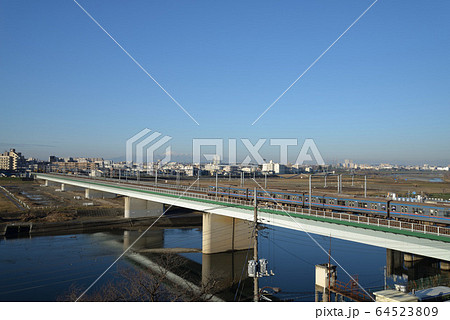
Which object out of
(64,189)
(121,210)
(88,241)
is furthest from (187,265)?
(64,189)

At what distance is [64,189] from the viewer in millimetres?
85250

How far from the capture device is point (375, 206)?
24.4 m

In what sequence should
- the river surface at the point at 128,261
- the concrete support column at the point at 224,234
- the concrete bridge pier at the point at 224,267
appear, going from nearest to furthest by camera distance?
the river surface at the point at 128,261, the concrete bridge pier at the point at 224,267, the concrete support column at the point at 224,234

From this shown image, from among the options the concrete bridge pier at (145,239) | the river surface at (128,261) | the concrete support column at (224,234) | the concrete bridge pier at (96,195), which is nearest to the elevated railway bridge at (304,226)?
the concrete support column at (224,234)

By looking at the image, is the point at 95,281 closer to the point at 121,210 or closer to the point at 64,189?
the point at 121,210

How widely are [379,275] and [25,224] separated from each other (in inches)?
1470

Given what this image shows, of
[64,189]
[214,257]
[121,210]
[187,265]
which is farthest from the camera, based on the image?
[64,189]

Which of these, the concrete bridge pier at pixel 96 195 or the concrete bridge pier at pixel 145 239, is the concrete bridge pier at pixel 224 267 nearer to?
the concrete bridge pier at pixel 145 239

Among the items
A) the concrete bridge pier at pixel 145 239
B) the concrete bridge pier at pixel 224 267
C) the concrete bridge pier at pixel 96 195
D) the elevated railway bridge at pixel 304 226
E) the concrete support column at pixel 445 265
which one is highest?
the elevated railway bridge at pixel 304 226

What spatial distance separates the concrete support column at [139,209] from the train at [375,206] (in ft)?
70.7

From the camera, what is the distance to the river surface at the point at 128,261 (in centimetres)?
2194

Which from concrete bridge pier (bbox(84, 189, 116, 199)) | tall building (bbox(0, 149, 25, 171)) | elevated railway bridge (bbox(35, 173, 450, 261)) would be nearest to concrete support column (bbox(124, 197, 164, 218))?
elevated railway bridge (bbox(35, 173, 450, 261))

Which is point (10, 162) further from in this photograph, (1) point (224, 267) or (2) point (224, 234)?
(1) point (224, 267)

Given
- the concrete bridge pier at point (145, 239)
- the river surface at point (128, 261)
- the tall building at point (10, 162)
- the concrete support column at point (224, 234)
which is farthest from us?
the tall building at point (10, 162)
